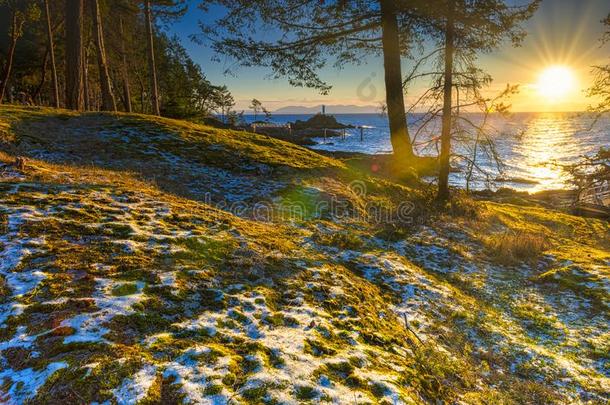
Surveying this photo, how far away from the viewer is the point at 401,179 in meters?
13.5

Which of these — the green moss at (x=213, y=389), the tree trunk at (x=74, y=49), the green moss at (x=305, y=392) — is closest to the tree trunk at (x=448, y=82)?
the green moss at (x=305, y=392)

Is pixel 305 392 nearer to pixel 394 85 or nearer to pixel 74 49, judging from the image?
pixel 394 85

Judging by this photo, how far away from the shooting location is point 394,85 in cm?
1361

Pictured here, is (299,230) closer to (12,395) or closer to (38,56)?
(12,395)

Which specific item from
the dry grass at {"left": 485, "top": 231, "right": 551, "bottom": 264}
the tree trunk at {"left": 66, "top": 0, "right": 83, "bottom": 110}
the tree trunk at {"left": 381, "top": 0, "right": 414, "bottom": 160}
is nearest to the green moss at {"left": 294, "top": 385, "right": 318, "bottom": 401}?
the dry grass at {"left": 485, "top": 231, "right": 551, "bottom": 264}

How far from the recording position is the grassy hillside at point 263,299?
262 cm

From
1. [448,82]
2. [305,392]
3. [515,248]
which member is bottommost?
[515,248]

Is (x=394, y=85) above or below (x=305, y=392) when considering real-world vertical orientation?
above

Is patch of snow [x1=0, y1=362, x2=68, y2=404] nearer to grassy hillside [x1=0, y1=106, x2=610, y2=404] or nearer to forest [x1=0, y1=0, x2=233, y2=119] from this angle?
grassy hillside [x1=0, y1=106, x2=610, y2=404]

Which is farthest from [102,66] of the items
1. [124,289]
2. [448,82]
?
[124,289]

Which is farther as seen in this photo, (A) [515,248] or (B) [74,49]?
(B) [74,49]

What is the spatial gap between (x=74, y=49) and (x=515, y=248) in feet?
53.7

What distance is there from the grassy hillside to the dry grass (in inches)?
1.6

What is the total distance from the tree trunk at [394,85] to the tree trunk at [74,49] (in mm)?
11548
